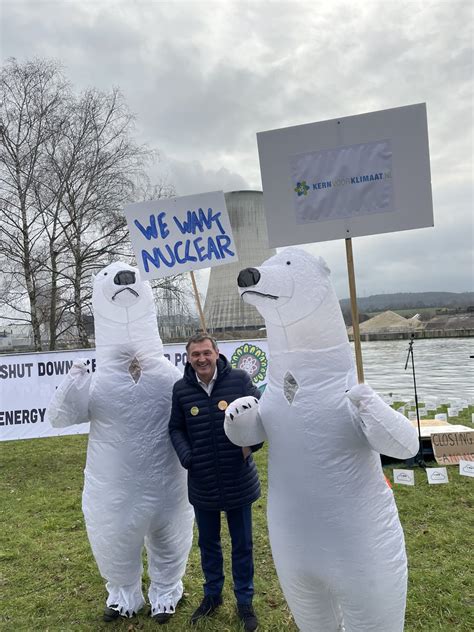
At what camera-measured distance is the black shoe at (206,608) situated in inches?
123

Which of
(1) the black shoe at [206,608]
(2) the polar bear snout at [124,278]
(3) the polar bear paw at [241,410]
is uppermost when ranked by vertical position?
(2) the polar bear snout at [124,278]

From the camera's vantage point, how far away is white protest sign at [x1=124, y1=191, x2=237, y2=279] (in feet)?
10.8

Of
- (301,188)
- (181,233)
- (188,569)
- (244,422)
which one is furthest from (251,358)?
(301,188)

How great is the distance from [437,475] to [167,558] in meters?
3.52

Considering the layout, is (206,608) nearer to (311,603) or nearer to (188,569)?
(188,569)

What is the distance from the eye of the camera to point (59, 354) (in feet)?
23.9

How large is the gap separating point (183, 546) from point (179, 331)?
44.5 feet

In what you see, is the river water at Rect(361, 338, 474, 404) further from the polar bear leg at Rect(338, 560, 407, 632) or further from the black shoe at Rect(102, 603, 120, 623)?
the polar bear leg at Rect(338, 560, 407, 632)

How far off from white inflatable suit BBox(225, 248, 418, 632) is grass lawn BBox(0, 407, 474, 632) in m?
1.15

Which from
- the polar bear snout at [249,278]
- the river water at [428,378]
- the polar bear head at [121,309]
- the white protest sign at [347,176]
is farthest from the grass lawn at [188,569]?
the river water at [428,378]

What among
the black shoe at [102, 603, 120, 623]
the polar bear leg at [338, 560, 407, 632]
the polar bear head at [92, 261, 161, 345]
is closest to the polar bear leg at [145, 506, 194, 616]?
the black shoe at [102, 603, 120, 623]

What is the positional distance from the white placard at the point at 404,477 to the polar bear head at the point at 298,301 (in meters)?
3.58

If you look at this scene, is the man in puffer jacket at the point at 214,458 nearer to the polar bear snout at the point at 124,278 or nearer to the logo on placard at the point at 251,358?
the polar bear snout at the point at 124,278

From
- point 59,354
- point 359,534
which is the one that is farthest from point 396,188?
point 59,354
